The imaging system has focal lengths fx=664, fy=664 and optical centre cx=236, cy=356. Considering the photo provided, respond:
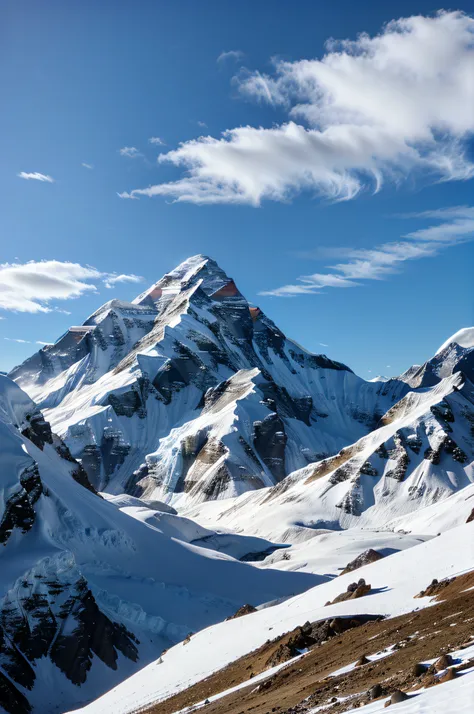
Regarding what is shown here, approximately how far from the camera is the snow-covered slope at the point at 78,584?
6756 cm

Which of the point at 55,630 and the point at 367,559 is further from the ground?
the point at 55,630

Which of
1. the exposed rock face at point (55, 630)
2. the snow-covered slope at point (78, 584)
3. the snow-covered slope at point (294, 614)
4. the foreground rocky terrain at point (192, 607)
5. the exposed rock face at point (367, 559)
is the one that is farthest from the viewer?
the exposed rock face at point (367, 559)

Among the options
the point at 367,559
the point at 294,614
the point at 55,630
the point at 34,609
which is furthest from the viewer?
the point at 55,630

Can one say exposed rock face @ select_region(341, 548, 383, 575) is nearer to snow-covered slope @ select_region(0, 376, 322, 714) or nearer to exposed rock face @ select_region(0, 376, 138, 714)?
snow-covered slope @ select_region(0, 376, 322, 714)

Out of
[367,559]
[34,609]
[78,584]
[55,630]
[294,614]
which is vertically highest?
[78,584]

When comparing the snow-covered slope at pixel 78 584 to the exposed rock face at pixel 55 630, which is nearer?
the exposed rock face at pixel 55 630

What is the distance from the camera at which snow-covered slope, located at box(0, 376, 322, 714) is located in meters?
67.6

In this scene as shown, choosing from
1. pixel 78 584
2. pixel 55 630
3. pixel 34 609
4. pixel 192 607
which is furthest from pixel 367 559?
pixel 34 609

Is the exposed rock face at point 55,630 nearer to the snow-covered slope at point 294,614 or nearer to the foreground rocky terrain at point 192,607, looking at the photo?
the foreground rocky terrain at point 192,607

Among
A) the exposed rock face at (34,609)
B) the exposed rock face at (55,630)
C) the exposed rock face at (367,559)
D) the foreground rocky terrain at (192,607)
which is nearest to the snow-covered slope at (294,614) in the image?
the foreground rocky terrain at (192,607)

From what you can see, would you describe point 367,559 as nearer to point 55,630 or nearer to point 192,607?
point 192,607

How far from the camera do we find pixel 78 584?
248 ft

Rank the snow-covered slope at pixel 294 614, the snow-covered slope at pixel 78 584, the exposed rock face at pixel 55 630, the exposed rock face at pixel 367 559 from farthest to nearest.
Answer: the exposed rock face at pixel 367 559, the snow-covered slope at pixel 78 584, the exposed rock face at pixel 55 630, the snow-covered slope at pixel 294 614

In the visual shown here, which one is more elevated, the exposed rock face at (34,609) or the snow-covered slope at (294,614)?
the exposed rock face at (34,609)
